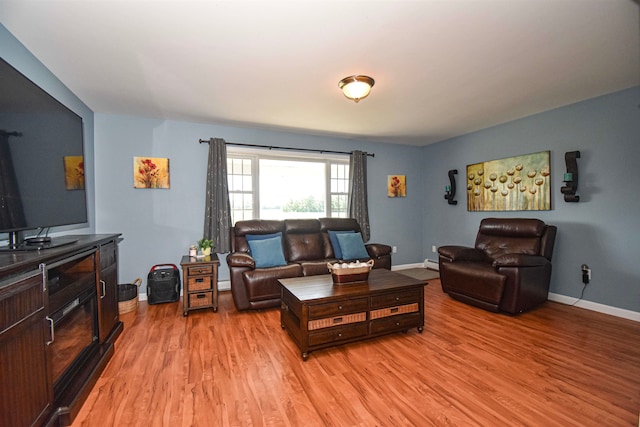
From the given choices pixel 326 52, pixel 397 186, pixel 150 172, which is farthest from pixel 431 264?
Result: pixel 150 172

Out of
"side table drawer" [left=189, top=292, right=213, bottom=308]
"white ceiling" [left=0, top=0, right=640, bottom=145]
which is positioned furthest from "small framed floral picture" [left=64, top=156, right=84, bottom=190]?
"side table drawer" [left=189, top=292, right=213, bottom=308]

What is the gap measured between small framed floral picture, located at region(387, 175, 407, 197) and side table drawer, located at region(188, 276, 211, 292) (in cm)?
363

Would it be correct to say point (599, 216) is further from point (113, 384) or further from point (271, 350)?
point (113, 384)

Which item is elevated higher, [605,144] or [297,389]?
[605,144]

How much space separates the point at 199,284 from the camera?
131 inches

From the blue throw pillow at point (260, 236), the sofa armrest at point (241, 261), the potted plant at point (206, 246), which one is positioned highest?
the blue throw pillow at point (260, 236)

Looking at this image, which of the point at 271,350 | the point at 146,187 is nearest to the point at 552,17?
the point at 271,350

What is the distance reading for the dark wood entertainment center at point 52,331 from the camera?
48.4 inches

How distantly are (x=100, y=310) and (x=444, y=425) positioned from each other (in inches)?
102

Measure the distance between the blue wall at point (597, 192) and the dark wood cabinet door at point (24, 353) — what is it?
498 centimetres

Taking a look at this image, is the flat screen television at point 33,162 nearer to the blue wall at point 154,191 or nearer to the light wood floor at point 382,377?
the light wood floor at point 382,377

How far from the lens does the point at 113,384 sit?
198 cm

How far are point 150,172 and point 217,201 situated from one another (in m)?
0.95

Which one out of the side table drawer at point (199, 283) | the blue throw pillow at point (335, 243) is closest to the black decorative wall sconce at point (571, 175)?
the blue throw pillow at point (335, 243)
